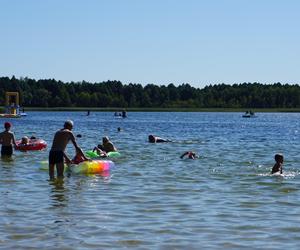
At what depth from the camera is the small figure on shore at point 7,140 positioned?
854 inches

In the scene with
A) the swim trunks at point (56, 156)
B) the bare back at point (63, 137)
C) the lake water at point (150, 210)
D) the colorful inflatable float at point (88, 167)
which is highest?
the bare back at point (63, 137)

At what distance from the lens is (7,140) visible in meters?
22.2

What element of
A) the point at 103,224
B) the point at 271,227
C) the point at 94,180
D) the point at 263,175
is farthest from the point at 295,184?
the point at 103,224

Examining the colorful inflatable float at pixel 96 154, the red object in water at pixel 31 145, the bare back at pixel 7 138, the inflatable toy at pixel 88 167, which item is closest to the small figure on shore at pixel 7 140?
Result: the bare back at pixel 7 138

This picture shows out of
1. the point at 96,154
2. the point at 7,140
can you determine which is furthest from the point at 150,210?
the point at 96,154

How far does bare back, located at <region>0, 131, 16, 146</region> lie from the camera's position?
858 inches

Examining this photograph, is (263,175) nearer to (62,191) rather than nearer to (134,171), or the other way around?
(134,171)

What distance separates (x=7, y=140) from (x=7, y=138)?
0.13 meters

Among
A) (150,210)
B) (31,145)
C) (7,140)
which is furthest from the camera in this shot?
(31,145)

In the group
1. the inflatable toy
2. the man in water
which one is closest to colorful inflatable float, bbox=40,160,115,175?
the inflatable toy

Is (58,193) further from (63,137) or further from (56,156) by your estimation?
(56,156)

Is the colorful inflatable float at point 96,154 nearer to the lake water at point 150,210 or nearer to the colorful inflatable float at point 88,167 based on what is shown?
the lake water at point 150,210

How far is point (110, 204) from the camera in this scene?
1334cm

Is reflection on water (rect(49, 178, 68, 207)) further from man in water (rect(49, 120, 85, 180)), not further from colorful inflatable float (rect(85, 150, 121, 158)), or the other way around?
colorful inflatable float (rect(85, 150, 121, 158))
